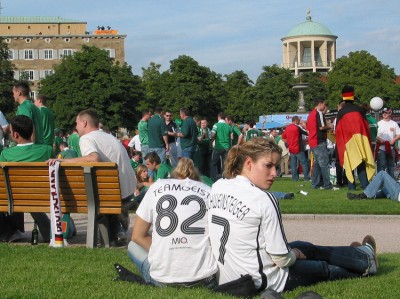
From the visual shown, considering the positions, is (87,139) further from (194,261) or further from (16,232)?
(194,261)

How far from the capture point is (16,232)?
10.8 m

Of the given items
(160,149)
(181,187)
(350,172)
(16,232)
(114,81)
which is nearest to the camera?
(181,187)

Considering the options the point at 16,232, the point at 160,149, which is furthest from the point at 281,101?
the point at 16,232

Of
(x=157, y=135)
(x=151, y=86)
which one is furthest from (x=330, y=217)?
(x=151, y=86)

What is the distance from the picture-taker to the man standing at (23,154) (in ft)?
33.4

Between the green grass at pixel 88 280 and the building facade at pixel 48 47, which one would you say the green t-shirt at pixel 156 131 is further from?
the building facade at pixel 48 47

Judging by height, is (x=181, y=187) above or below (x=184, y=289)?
above

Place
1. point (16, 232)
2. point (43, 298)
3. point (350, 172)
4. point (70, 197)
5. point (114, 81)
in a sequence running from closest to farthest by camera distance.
Result: point (43, 298)
point (70, 197)
point (16, 232)
point (350, 172)
point (114, 81)

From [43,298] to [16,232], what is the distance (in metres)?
4.50

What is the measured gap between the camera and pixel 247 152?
264 inches

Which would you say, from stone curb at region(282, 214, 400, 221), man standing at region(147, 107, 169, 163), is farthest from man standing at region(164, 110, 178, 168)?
stone curb at region(282, 214, 400, 221)

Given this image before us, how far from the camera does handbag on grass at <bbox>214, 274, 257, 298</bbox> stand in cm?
650

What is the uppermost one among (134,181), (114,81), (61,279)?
(114,81)

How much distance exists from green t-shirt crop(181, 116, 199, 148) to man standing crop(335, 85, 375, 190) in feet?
18.3
